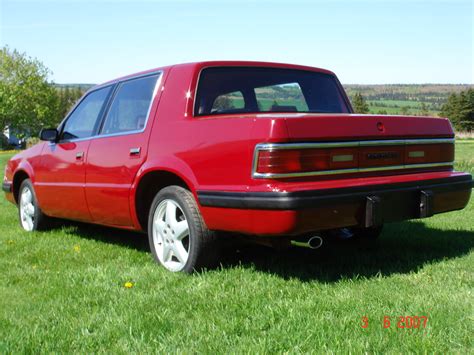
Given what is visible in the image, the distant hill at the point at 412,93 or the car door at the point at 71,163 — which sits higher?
the car door at the point at 71,163

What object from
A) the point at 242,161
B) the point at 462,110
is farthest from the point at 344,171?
the point at 462,110

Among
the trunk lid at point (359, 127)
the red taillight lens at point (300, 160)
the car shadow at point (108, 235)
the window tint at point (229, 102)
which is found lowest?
the car shadow at point (108, 235)

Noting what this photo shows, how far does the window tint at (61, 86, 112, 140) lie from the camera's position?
216 inches

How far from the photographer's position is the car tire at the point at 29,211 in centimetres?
640

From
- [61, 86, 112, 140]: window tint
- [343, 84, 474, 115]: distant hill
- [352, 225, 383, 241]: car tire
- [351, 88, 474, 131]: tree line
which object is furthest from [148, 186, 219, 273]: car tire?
[343, 84, 474, 115]: distant hill

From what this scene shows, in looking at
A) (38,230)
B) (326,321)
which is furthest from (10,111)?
(326,321)

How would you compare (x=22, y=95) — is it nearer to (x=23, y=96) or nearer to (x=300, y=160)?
(x=23, y=96)

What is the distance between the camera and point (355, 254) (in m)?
4.75

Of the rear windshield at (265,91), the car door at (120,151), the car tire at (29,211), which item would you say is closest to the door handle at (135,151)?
the car door at (120,151)

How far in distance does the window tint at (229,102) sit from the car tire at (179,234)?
0.72m

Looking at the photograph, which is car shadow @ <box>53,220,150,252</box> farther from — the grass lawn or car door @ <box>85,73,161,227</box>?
car door @ <box>85,73,161,227</box>

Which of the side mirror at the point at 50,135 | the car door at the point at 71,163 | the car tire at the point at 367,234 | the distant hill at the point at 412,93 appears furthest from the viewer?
the distant hill at the point at 412,93

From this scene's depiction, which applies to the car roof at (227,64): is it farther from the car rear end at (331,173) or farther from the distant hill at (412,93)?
the distant hill at (412,93)

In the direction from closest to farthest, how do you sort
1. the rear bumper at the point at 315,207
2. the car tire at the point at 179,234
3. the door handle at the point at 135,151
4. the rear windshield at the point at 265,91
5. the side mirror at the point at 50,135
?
1. the rear bumper at the point at 315,207
2. the car tire at the point at 179,234
3. the rear windshield at the point at 265,91
4. the door handle at the point at 135,151
5. the side mirror at the point at 50,135
